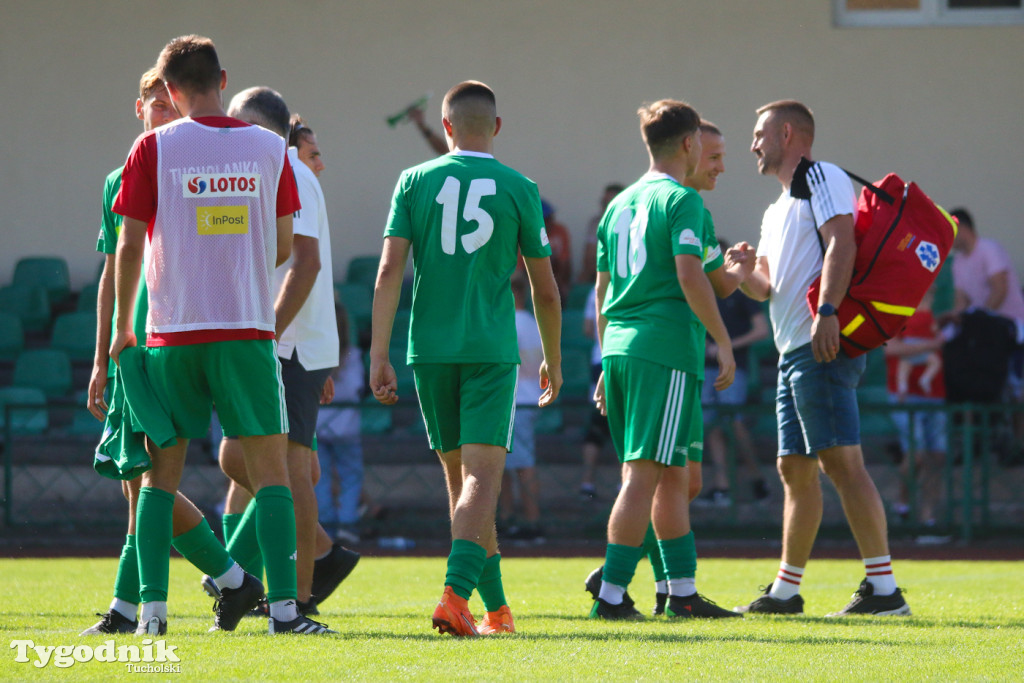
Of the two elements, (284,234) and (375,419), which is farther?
(375,419)

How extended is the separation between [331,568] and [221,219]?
1877mm

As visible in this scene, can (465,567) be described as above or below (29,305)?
below

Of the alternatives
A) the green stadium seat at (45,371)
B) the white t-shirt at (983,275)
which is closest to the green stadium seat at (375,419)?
the green stadium seat at (45,371)

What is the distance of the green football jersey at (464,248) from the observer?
14.5 feet

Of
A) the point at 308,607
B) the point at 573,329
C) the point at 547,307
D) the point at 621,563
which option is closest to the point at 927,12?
the point at 573,329

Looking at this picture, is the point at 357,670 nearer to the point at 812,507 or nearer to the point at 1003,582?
the point at 812,507

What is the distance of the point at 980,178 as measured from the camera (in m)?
A: 14.0

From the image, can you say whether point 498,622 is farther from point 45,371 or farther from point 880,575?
point 45,371

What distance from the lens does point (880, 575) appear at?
17.2 ft

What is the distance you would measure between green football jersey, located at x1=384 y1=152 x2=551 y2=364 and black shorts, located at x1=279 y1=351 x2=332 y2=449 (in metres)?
0.70

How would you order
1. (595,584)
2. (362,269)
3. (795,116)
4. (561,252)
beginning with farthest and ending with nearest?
(362,269), (561,252), (795,116), (595,584)

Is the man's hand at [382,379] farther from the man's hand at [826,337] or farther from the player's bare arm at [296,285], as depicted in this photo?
the man's hand at [826,337]

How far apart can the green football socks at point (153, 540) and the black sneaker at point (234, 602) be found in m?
0.34

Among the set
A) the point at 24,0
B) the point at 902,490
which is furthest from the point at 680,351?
the point at 24,0
